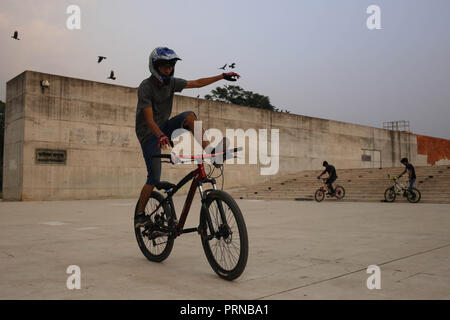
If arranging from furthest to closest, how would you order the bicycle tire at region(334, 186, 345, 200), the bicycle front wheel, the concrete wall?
the bicycle tire at region(334, 186, 345, 200), the concrete wall, the bicycle front wheel

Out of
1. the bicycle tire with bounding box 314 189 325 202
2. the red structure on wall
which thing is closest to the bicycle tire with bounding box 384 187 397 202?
the bicycle tire with bounding box 314 189 325 202

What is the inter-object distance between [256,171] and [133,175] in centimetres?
798

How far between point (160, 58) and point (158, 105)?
0.44 metres

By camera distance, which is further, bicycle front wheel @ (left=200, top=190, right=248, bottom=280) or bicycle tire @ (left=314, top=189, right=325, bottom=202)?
bicycle tire @ (left=314, top=189, right=325, bottom=202)

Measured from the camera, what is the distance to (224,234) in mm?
3020

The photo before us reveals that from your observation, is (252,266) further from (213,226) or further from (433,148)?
(433,148)

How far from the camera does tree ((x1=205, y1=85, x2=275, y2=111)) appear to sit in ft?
171

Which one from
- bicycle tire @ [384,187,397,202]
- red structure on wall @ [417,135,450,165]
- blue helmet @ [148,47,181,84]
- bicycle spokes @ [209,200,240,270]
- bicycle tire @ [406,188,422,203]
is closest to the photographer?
bicycle spokes @ [209,200,240,270]

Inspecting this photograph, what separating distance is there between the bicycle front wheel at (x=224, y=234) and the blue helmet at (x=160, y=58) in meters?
1.18

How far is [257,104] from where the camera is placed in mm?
54125

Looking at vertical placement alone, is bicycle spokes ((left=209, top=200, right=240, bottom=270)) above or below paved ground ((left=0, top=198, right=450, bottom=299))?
above

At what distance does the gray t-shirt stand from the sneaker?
0.76 m

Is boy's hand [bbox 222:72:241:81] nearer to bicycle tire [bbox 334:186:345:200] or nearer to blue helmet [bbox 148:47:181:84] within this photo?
blue helmet [bbox 148:47:181:84]

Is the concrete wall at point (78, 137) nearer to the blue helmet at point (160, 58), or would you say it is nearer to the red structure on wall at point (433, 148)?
the blue helmet at point (160, 58)
